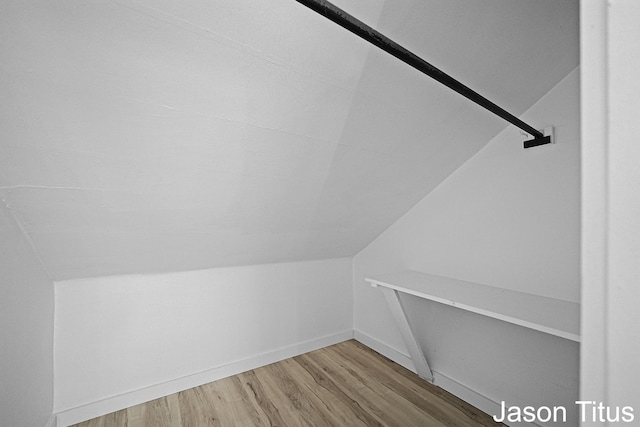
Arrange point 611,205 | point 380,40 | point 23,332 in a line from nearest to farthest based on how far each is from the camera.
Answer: point 611,205, point 380,40, point 23,332

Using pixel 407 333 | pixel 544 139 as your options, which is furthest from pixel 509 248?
pixel 407 333

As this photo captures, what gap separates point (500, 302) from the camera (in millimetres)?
1476

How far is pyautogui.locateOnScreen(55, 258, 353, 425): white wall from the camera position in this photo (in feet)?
5.79

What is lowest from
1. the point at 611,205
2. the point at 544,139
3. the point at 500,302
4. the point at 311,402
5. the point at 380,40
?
the point at 311,402

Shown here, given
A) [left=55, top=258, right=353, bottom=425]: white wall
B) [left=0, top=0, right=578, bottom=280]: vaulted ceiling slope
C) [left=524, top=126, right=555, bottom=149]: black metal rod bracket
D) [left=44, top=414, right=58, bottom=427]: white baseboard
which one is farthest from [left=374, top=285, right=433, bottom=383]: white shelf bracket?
[left=44, top=414, right=58, bottom=427]: white baseboard

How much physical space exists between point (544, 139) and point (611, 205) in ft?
4.88

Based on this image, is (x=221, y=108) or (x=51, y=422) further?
(x=51, y=422)

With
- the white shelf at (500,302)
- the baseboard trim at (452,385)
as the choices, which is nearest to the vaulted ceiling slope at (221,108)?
the white shelf at (500,302)

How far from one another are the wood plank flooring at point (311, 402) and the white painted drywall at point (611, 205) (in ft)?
5.62

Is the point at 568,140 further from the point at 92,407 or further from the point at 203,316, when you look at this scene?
the point at 92,407

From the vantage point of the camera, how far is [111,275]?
1.84 metres

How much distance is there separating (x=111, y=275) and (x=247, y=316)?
950mm

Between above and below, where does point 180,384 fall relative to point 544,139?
below

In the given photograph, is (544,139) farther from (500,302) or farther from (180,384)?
(180,384)
